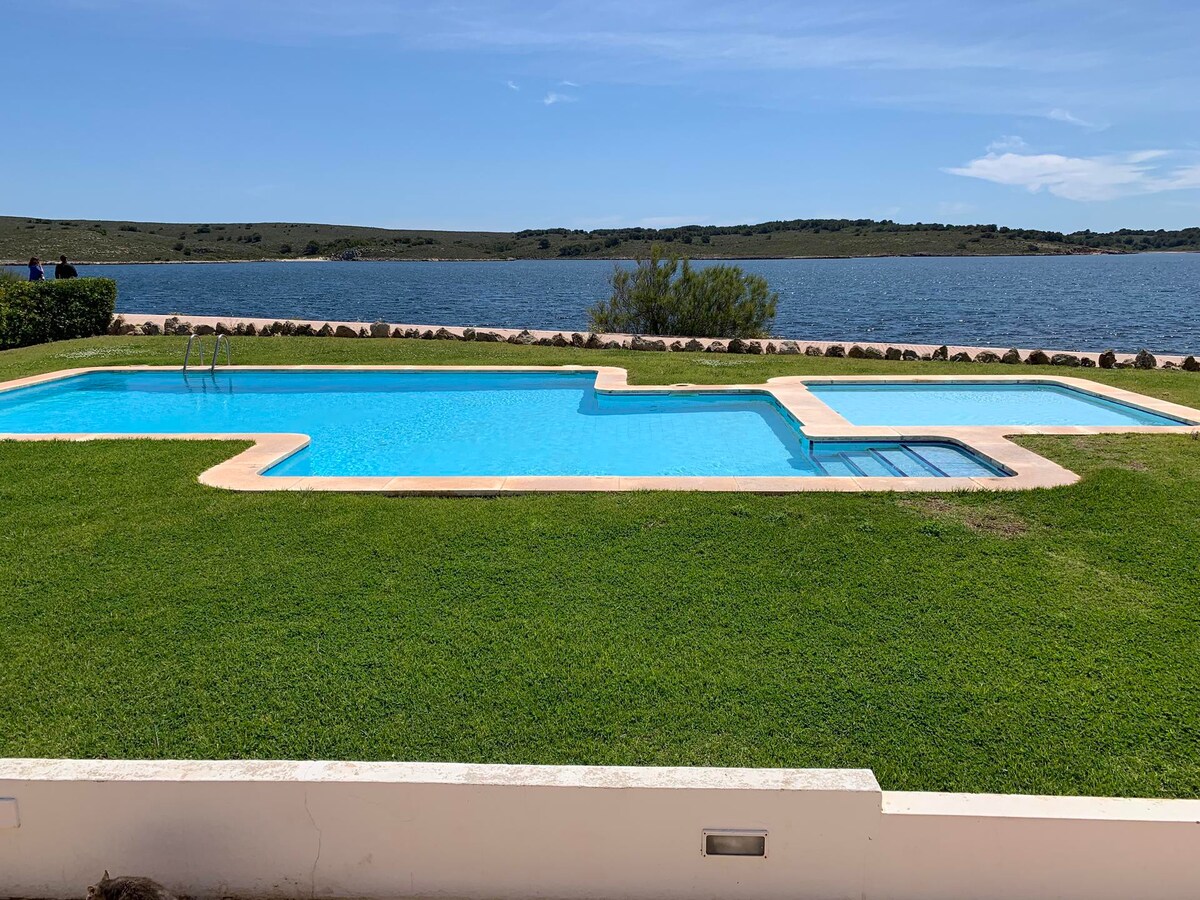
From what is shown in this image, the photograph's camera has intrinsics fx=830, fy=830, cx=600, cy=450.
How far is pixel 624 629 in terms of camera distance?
14.3 ft

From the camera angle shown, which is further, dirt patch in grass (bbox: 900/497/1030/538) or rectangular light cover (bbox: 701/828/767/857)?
dirt patch in grass (bbox: 900/497/1030/538)

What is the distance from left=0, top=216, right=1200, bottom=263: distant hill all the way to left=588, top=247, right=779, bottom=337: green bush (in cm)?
9181

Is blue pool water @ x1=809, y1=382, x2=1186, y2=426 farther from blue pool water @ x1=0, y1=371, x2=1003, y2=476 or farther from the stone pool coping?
blue pool water @ x1=0, y1=371, x2=1003, y2=476

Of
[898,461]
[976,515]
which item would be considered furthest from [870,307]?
[976,515]

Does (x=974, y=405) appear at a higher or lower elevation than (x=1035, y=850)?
higher

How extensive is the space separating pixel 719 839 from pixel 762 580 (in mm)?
2522

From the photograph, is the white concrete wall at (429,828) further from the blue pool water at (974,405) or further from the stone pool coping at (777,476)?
the blue pool water at (974,405)

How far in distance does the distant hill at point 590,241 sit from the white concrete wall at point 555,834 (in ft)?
368

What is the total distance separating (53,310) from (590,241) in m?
123

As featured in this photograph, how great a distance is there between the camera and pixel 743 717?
3.55m

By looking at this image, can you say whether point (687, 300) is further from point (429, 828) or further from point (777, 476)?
point (429, 828)

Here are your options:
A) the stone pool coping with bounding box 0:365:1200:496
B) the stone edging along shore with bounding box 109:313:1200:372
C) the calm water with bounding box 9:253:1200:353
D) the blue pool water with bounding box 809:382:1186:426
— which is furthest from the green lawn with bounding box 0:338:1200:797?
→ the calm water with bounding box 9:253:1200:353

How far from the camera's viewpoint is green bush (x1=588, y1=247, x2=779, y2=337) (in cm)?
2147

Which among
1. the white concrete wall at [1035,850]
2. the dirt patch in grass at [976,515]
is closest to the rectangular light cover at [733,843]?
the white concrete wall at [1035,850]
